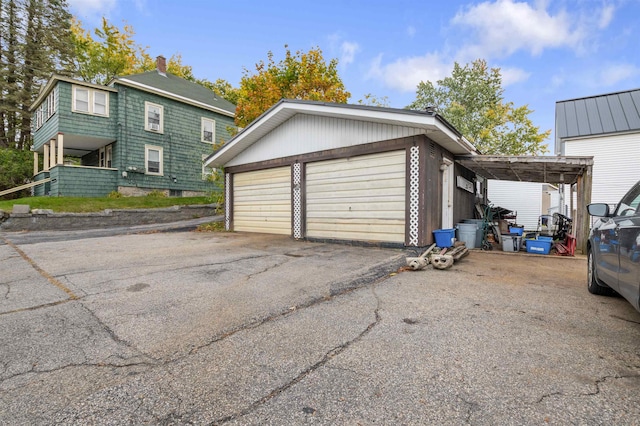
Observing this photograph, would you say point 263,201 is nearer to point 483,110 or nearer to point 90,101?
point 90,101

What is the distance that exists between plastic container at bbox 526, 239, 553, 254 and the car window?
470 cm

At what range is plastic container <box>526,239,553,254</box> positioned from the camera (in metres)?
7.54

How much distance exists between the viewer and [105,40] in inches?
925

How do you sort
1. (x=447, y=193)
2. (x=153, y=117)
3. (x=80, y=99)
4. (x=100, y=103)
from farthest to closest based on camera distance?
(x=153, y=117) → (x=100, y=103) → (x=80, y=99) → (x=447, y=193)

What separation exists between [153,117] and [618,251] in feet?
63.4

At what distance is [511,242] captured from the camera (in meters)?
8.03

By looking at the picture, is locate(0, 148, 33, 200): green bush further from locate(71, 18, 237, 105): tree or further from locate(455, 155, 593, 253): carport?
locate(455, 155, 593, 253): carport

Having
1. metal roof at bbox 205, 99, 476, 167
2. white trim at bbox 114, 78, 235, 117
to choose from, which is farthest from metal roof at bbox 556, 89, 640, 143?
white trim at bbox 114, 78, 235, 117

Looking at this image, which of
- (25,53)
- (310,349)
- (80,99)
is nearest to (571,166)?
(310,349)

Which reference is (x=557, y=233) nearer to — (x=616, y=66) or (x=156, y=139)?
(x=616, y=66)

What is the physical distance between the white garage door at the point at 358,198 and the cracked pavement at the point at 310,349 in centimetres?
294

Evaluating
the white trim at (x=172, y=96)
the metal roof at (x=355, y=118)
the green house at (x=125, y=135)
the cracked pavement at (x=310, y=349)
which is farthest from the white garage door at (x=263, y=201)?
the white trim at (x=172, y=96)

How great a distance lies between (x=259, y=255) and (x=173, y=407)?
4885mm

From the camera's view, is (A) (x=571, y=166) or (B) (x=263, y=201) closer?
(A) (x=571, y=166)
